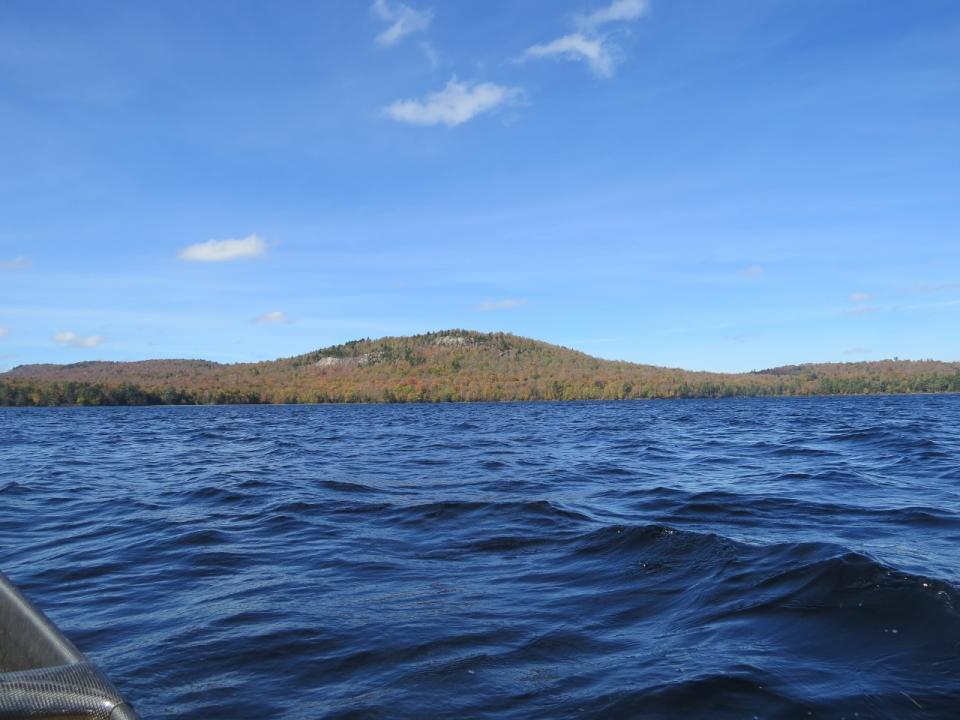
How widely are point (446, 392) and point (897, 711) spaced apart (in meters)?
159

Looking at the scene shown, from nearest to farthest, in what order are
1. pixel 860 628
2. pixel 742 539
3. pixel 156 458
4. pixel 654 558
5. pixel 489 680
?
pixel 489 680
pixel 860 628
pixel 654 558
pixel 742 539
pixel 156 458

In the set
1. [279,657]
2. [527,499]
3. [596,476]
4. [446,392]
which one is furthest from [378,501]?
[446,392]

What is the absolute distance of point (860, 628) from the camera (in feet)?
21.4

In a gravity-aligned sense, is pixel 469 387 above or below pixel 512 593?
above

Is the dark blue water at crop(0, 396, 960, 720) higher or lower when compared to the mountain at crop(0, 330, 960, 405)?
lower

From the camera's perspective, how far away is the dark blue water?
17.3 ft

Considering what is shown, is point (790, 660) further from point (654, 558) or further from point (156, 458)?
point (156, 458)

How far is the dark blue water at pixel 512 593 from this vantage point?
5270mm

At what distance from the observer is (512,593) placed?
777cm

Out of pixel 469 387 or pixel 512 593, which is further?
pixel 469 387

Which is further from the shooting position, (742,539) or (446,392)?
(446,392)

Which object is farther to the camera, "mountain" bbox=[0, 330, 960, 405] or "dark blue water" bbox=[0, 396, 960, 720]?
"mountain" bbox=[0, 330, 960, 405]

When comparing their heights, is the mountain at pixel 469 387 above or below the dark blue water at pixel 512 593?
above

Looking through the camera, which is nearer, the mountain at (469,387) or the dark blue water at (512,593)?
the dark blue water at (512,593)
